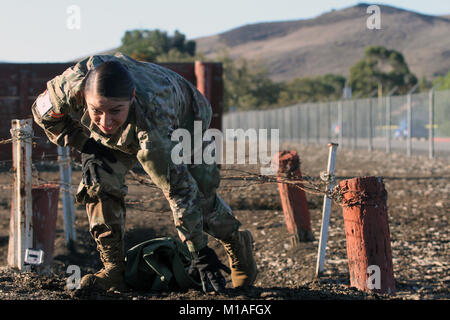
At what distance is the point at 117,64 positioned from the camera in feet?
10.1

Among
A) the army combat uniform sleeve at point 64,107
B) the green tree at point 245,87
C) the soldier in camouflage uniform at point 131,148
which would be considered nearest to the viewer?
the soldier in camouflage uniform at point 131,148

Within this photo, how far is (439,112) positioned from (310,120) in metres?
11.2

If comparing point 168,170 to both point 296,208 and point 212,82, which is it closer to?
point 296,208

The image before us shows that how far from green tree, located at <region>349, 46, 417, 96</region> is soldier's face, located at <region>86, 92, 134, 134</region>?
55431 mm

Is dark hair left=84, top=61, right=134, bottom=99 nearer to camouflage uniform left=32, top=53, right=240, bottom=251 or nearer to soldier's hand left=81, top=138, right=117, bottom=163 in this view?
camouflage uniform left=32, top=53, right=240, bottom=251

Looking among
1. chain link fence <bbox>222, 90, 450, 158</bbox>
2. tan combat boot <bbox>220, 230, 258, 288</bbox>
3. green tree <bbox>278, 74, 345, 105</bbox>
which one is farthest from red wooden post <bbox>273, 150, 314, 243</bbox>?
green tree <bbox>278, 74, 345, 105</bbox>

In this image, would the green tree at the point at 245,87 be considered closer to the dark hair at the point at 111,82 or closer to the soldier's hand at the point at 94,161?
the soldier's hand at the point at 94,161

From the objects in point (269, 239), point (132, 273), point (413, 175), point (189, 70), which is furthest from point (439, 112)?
point (132, 273)

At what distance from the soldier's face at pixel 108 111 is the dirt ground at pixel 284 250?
3.53ft

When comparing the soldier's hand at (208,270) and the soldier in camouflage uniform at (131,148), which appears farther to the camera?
the soldier's hand at (208,270)

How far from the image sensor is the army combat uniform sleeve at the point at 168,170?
3107 millimetres

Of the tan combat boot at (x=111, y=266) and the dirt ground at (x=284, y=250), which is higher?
the tan combat boot at (x=111, y=266)

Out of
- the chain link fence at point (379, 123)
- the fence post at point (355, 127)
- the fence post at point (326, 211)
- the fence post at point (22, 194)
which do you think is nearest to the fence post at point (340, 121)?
the chain link fence at point (379, 123)
